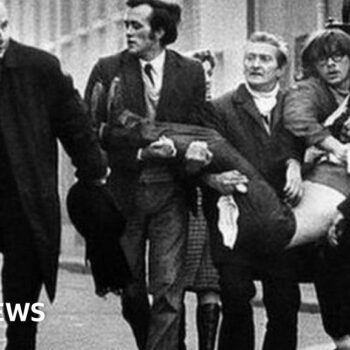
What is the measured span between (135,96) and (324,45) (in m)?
1.06

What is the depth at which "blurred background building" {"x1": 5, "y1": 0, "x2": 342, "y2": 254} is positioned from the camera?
78.2 feet

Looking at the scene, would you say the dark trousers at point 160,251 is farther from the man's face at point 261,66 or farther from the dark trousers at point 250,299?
the man's face at point 261,66

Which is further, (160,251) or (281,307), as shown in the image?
(160,251)

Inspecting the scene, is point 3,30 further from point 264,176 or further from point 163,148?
point 264,176

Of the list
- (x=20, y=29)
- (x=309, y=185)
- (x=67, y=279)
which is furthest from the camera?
(x=20, y=29)

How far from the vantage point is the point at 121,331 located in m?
13.8

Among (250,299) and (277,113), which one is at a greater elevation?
(277,113)

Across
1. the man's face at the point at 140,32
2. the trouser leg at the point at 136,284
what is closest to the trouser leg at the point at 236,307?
the trouser leg at the point at 136,284

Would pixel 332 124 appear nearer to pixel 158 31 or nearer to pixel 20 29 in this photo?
pixel 158 31

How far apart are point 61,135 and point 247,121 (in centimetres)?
105

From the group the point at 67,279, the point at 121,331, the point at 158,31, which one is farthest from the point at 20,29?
the point at 158,31

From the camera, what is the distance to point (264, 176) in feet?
29.2

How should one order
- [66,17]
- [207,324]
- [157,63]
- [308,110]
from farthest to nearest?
[66,17] → [207,324] → [157,63] → [308,110]

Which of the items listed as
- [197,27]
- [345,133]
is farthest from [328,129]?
[197,27]
